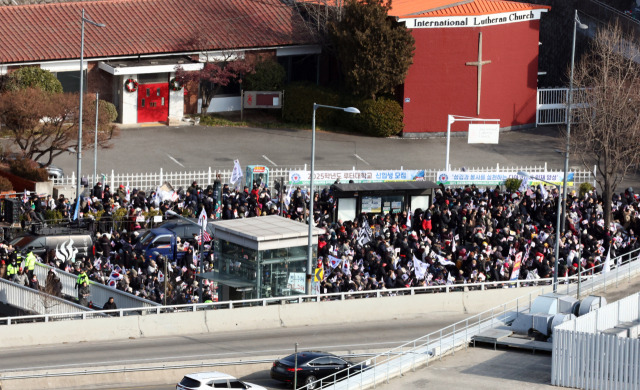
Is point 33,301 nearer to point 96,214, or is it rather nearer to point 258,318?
point 258,318

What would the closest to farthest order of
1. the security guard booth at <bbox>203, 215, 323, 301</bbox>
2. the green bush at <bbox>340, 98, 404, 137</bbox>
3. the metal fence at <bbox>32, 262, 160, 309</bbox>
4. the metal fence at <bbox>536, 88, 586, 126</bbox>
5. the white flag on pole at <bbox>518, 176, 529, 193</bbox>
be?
the metal fence at <bbox>32, 262, 160, 309</bbox> → the security guard booth at <bbox>203, 215, 323, 301</bbox> → the white flag on pole at <bbox>518, 176, 529, 193</bbox> → the green bush at <bbox>340, 98, 404, 137</bbox> → the metal fence at <bbox>536, 88, 586, 126</bbox>

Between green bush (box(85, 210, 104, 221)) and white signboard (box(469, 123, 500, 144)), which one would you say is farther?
white signboard (box(469, 123, 500, 144))

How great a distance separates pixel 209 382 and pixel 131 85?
3300cm

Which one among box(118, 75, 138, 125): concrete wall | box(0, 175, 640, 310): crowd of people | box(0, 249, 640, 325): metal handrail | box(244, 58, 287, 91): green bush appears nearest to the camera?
box(0, 249, 640, 325): metal handrail

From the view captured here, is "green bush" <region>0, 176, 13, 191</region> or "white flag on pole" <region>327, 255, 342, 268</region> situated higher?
"green bush" <region>0, 176, 13, 191</region>

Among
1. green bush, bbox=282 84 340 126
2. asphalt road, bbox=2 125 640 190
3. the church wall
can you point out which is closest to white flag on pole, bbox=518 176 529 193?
asphalt road, bbox=2 125 640 190

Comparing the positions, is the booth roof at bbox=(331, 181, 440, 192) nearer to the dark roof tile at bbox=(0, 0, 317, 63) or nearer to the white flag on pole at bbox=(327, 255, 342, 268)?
the white flag on pole at bbox=(327, 255, 342, 268)

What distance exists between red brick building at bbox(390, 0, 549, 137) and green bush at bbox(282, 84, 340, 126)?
3.58m

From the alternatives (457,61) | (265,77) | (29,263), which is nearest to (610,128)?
(457,61)

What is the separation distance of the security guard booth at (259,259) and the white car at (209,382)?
315 inches

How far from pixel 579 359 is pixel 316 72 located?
40.6 m

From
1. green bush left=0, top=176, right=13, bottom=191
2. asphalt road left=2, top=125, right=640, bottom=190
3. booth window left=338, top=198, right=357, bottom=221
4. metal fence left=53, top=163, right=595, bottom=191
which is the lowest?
booth window left=338, top=198, right=357, bottom=221

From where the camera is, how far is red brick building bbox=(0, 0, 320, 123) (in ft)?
204

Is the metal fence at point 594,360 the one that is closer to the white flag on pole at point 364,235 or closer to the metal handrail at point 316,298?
the metal handrail at point 316,298
